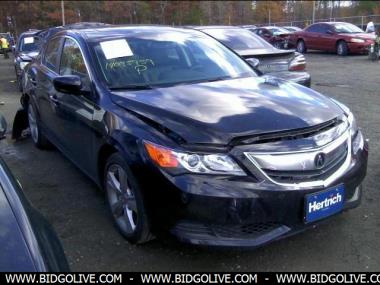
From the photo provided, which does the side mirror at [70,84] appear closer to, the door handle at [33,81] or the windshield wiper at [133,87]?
the windshield wiper at [133,87]

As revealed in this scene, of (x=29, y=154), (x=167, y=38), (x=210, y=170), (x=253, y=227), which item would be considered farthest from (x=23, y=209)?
(x=29, y=154)

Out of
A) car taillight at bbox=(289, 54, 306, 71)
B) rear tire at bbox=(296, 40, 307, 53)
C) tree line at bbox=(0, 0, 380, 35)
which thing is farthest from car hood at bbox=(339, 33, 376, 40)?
tree line at bbox=(0, 0, 380, 35)

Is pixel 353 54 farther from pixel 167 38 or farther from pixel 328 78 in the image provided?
pixel 167 38

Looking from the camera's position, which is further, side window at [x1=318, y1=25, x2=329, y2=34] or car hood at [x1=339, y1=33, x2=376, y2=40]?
side window at [x1=318, y1=25, x2=329, y2=34]

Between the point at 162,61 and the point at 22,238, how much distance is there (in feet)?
8.53

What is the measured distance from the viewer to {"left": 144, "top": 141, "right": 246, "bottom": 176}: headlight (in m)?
2.98

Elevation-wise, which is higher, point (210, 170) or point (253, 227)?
point (210, 170)

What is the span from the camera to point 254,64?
5.35 metres

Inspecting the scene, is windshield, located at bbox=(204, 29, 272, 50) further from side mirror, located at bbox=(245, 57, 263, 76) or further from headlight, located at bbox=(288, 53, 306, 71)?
side mirror, located at bbox=(245, 57, 263, 76)

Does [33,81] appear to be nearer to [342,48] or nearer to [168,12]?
[342,48]

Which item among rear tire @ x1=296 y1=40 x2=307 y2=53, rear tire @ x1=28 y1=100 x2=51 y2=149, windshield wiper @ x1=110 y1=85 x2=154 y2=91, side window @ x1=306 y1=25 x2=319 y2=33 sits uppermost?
side window @ x1=306 y1=25 x2=319 y2=33

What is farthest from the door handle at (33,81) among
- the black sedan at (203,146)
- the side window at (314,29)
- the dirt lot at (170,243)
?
the side window at (314,29)

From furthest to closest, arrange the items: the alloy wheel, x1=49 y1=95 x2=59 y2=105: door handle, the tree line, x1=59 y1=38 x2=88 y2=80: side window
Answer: the tree line → x1=49 y1=95 x2=59 y2=105: door handle → x1=59 y1=38 x2=88 y2=80: side window → the alloy wheel

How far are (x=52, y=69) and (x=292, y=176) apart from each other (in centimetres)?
346
